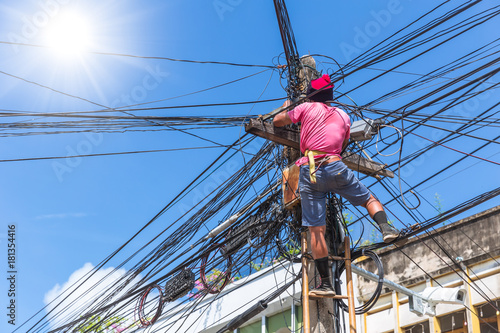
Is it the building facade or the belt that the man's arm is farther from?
the building facade

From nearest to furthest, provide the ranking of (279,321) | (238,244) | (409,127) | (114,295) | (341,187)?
(341,187) < (409,127) < (238,244) < (114,295) < (279,321)

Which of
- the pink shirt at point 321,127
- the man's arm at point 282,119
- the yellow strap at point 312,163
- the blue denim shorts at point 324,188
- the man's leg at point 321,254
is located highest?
the man's arm at point 282,119

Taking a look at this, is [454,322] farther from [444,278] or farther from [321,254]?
[321,254]

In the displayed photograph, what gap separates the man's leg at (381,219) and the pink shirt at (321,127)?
1.98ft

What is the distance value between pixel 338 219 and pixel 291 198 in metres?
0.58

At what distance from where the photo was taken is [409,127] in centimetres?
771

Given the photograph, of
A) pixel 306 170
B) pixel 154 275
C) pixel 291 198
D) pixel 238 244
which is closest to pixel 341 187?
pixel 306 170

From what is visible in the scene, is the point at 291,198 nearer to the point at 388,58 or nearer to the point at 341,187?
the point at 341,187

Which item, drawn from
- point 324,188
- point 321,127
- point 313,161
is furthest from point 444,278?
point 313,161

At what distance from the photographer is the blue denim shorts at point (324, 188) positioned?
687 centimetres

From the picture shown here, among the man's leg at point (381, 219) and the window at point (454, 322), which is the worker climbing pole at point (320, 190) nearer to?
the man's leg at point (381, 219)

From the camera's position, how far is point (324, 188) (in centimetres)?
695

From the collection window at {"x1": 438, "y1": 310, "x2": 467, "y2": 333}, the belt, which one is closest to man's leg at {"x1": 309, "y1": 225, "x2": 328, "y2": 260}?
the belt

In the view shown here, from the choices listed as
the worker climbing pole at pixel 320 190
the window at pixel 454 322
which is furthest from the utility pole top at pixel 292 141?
the window at pixel 454 322
